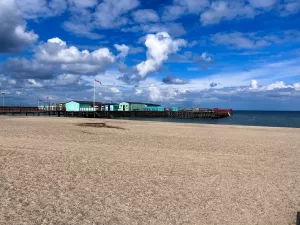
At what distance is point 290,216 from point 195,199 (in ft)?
5.79

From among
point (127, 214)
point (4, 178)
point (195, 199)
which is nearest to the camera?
point (127, 214)

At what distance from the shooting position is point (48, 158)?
852 cm

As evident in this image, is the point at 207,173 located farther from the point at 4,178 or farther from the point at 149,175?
the point at 4,178

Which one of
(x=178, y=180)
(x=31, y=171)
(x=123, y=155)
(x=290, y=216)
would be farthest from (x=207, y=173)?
(x=31, y=171)

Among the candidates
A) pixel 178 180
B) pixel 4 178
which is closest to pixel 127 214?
pixel 178 180

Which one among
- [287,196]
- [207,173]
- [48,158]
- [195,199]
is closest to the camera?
[195,199]

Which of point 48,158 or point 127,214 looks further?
point 48,158

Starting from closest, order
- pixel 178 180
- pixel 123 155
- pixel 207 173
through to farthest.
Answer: pixel 178 180, pixel 207 173, pixel 123 155

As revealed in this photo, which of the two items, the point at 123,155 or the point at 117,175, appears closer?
the point at 117,175

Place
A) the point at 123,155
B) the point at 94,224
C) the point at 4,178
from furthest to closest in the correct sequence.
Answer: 1. the point at 123,155
2. the point at 4,178
3. the point at 94,224

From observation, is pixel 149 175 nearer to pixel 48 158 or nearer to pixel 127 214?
pixel 127 214

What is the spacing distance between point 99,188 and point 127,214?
1.52m

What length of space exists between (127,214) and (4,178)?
3499 mm

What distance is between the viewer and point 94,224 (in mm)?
4078
